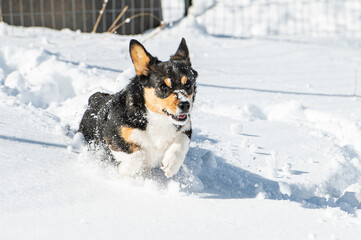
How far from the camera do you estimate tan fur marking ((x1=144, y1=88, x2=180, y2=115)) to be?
307cm

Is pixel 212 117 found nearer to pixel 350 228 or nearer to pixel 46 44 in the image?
pixel 350 228

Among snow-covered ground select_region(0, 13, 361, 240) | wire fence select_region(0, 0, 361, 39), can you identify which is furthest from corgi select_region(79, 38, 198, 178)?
wire fence select_region(0, 0, 361, 39)

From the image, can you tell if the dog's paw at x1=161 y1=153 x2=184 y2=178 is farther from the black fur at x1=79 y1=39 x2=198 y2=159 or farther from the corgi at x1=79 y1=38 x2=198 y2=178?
the black fur at x1=79 y1=39 x2=198 y2=159

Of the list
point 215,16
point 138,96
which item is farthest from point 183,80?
point 215,16

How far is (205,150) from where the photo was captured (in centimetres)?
390

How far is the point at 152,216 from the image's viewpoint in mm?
2725

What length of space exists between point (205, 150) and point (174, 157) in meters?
0.74

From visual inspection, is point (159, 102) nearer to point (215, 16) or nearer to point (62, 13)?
point (62, 13)

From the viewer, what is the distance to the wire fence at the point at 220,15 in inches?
291

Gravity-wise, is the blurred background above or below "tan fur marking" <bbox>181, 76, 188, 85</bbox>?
below

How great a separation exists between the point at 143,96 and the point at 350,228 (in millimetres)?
1367

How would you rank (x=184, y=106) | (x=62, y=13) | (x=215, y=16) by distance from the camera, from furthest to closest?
(x=215, y=16)
(x=62, y=13)
(x=184, y=106)

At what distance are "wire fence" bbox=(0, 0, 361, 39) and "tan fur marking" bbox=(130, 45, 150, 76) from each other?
409 centimetres

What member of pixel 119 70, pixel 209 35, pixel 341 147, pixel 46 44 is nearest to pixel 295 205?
pixel 341 147
